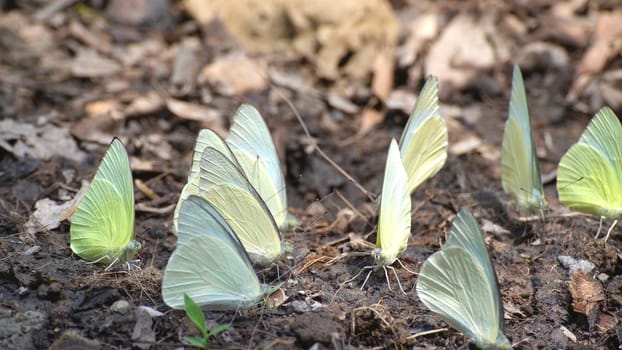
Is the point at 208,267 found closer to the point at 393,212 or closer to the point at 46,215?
the point at 393,212

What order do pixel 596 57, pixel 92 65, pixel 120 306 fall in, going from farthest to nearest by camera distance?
pixel 596 57 → pixel 92 65 → pixel 120 306

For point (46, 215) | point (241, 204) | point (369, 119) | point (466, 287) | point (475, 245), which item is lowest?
point (369, 119)

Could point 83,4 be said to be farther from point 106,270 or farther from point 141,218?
point 106,270

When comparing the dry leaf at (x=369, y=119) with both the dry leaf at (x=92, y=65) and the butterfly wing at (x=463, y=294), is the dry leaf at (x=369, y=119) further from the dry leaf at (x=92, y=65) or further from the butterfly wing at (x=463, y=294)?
the butterfly wing at (x=463, y=294)

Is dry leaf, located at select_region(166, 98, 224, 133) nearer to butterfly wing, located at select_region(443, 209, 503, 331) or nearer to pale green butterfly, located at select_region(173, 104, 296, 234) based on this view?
pale green butterfly, located at select_region(173, 104, 296, 234)

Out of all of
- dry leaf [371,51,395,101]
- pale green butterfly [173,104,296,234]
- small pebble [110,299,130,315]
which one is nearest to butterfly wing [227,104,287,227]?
pale green butterfly [173,104,296,234]

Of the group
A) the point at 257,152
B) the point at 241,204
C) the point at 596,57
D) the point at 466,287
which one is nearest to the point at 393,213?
the point at 466,287
